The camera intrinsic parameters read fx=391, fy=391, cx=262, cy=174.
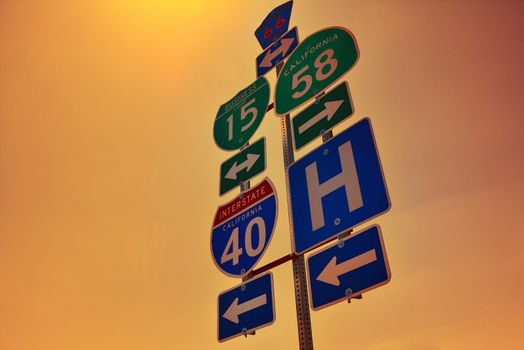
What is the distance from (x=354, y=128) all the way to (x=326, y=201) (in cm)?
57

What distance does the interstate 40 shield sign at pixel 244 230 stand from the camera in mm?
2881

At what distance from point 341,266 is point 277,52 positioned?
2.77 meters

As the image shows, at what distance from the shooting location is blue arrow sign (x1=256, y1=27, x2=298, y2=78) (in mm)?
4254

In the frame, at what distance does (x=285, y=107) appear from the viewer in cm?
354

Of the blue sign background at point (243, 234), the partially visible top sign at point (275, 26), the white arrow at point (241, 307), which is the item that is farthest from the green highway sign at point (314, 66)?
the white arrow at point (241, 307)

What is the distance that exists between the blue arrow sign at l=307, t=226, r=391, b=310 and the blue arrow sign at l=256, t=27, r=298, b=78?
2476 mm

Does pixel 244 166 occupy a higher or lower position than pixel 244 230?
higher

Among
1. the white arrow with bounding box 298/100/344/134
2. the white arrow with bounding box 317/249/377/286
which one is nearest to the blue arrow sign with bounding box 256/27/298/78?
the white arrow with bounding box 298/100/344/134

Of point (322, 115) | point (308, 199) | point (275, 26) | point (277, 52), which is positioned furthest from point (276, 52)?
point (308, 199)

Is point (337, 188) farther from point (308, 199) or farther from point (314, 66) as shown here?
point (314, 66)

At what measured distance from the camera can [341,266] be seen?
92.2 inches

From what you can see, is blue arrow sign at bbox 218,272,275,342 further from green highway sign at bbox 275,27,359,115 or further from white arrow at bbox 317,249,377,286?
green highway sign at bbox 275,27,359,115

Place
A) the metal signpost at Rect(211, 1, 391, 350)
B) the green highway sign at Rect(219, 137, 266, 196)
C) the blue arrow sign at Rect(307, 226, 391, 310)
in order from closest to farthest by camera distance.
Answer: the blue arrow sign at Rect(307, 226, 391, 310), the metal signpost at Rect(211, 1, 391, 350), the green highway sign at Rect(219, 137, 266, 196)

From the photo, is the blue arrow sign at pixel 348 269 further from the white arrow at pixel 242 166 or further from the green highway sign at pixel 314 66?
the green highway sign at pixel 314 66
